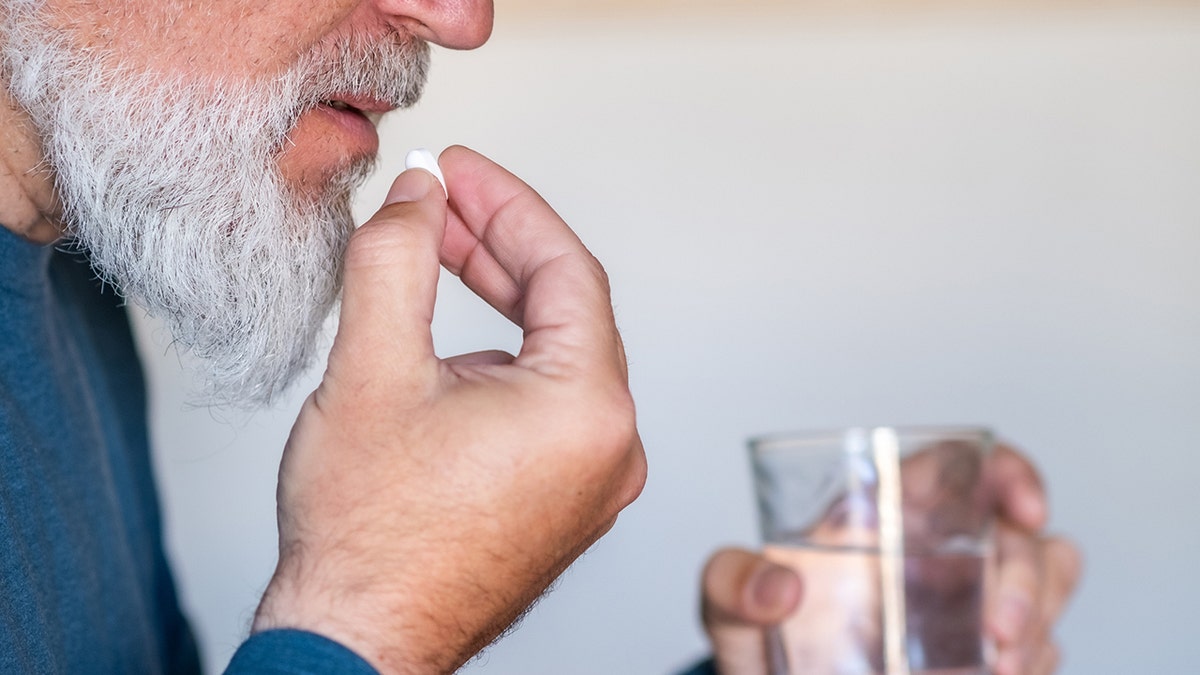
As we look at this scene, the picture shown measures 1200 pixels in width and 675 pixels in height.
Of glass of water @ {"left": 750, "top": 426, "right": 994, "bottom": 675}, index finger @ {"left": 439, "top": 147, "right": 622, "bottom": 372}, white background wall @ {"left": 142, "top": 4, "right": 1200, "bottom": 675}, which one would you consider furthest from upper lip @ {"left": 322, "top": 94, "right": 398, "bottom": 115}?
white background wall @ {"left": 142, "top": 4, "right": 1200, "bottom": 675}

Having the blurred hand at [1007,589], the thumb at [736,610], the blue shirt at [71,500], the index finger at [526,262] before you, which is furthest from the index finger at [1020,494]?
the blue shirt at [71,500]

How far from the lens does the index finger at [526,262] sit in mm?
549

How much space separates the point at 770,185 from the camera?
1.52 meters

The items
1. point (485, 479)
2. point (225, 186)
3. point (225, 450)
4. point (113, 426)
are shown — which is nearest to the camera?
point (485, 479)

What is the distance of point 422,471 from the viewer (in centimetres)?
51

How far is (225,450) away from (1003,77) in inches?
43.5

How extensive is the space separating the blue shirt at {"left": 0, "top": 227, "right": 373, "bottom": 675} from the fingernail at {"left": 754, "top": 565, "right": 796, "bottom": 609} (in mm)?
424

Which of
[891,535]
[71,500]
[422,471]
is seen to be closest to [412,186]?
[422,471]

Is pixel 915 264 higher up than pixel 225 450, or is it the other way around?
pixel 915 264

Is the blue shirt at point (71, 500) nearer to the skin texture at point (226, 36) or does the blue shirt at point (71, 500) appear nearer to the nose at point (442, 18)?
the skin texture at point (226, 36)

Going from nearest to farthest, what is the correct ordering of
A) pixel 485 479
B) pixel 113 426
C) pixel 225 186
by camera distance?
pixel 485 479, pixel 225 186, pixel 113 426

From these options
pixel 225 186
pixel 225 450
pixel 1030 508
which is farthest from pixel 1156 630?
pixel 225 186

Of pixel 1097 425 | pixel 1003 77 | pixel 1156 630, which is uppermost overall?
pixel 1003 77

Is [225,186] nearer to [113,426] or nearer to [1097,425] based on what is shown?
[113,426]
